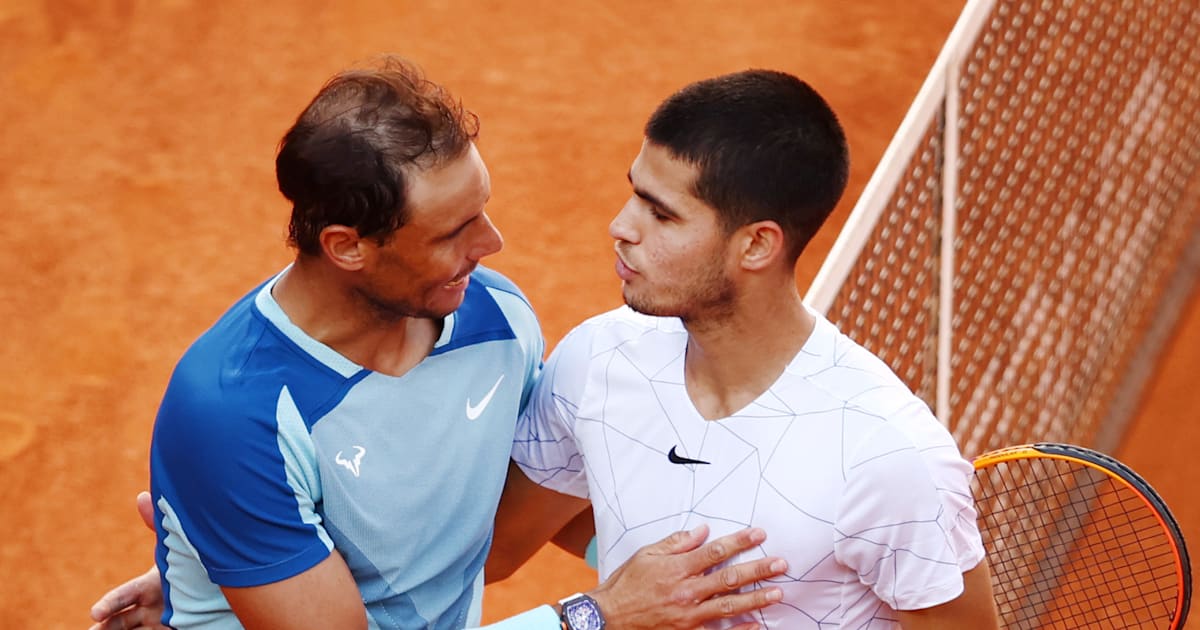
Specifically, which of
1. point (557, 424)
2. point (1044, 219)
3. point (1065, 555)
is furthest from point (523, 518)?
point (1044, 219)

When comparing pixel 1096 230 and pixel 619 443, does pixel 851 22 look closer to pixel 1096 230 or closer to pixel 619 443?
pixel 1096 230

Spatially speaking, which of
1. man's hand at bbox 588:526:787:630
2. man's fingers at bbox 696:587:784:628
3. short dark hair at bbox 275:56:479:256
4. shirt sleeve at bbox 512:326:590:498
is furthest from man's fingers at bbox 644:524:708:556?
short dark hair at bbox 275:56:479:256

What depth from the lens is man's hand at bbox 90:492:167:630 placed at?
11.0ft

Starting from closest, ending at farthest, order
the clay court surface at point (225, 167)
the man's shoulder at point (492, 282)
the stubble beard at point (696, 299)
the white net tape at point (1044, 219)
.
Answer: the stubble beard at point (696, 299)
the man's shoulder at point (492, 282)
the white net tape at point (1044, 219)
the clay court surface at point (225, 167)

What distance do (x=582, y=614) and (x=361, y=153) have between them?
0.93m

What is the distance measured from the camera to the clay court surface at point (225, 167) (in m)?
6.04

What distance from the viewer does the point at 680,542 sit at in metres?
2.67

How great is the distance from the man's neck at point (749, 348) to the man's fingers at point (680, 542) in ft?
0.69

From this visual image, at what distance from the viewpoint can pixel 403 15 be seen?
878 cm

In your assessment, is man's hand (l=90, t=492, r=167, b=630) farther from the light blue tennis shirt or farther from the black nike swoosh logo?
the black nike swoosh logo

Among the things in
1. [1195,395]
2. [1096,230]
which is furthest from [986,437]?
[1195,395]

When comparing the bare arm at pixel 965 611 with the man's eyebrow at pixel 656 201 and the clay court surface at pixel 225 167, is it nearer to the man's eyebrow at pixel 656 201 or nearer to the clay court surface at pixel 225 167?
the man's eyebrow at pixel 656 201

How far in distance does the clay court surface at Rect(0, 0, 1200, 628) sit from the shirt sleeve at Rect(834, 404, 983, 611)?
3153 mm

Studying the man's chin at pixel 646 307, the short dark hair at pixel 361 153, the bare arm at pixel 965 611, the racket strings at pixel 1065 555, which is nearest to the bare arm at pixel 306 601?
the short dark hair at pixel 361 153
